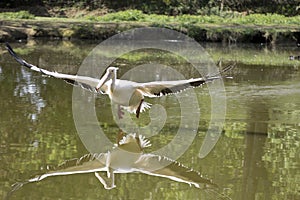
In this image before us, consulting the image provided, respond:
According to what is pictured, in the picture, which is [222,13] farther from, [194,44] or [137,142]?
[137,142]

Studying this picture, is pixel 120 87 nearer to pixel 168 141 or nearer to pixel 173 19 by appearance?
pixel 168 141

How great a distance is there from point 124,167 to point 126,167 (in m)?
0.02

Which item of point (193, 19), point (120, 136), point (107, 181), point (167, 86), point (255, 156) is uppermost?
point (167, 86)

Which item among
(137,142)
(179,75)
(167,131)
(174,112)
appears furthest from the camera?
(179,75)

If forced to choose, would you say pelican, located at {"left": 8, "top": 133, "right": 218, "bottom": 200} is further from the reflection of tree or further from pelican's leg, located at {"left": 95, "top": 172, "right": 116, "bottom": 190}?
the reflection of tree

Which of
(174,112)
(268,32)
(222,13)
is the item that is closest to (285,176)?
(174,112)

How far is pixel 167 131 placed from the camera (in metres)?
7.81

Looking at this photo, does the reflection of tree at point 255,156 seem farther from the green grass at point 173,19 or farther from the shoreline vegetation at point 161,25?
the green grass at point 173,19

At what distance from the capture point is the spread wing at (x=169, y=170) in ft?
19.2

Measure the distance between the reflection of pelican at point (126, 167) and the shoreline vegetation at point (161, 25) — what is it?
14.9 m

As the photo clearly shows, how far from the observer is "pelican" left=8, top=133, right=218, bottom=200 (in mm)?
5786

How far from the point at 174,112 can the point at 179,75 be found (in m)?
5.19

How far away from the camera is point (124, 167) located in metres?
6.29

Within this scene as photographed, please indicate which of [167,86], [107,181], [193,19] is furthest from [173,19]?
[107,181]
